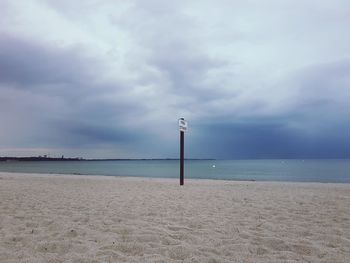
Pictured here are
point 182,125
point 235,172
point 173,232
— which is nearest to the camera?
point 173,232

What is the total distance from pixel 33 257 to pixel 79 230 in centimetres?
129

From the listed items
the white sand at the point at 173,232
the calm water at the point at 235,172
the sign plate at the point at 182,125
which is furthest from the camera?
the calm water at the point at 235,172

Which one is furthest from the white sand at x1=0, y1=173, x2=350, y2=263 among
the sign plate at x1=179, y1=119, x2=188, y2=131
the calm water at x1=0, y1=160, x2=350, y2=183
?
the calm water at x1=0, y1=160, x2=350, y2=183

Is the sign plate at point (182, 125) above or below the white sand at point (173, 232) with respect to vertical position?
above

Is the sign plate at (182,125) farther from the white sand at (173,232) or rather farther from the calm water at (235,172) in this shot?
the calm water at (235,172)

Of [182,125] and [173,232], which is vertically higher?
[182,125]

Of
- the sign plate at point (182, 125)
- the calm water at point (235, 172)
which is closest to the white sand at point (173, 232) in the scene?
the sign plate at point (182, 125)

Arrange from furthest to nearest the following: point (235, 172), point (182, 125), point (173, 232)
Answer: point (235, 172)
point (182, 125)
point (173, 232)

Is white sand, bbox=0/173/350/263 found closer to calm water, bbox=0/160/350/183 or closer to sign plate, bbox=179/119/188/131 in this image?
sign plate, bbox=179/119/188/131

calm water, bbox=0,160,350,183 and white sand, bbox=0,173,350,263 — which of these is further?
calm water, bbox=0,160,350,183

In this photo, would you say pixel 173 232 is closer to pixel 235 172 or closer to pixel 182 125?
pixel 182 125

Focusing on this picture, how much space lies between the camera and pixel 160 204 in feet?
26.8

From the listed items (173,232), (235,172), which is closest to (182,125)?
(173,232)

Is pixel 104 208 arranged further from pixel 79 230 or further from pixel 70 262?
pixel 70 262
